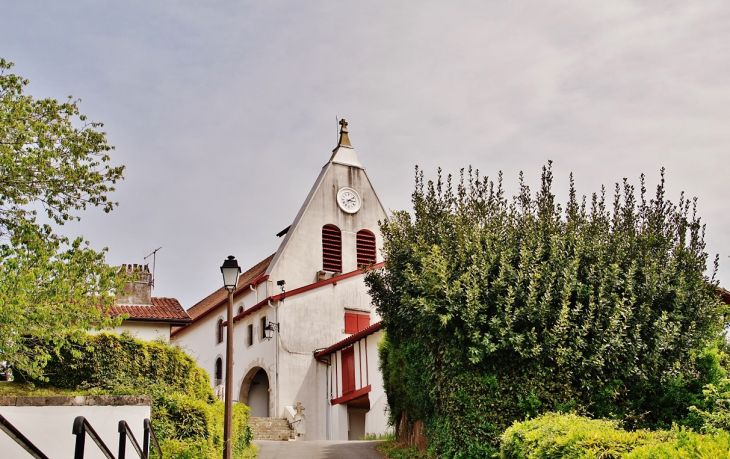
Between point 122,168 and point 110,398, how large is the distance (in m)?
3.79

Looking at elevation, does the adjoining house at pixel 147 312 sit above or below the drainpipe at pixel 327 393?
above

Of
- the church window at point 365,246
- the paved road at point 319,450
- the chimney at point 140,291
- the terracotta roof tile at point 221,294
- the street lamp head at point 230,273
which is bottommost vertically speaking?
the paved road at point 319,450

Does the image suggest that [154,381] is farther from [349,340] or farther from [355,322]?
[355,322]

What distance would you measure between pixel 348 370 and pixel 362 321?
378 cm

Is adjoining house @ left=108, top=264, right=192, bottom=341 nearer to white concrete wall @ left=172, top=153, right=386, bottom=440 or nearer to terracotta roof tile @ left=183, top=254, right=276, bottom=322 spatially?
white concrete wall @ left=172, top=153, right=386, bottom=440

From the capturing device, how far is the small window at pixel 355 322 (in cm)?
2717

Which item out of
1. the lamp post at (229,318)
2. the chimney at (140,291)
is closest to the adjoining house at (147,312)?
the chimney at (140,291)

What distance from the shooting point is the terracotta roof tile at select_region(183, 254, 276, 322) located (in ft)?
99.6

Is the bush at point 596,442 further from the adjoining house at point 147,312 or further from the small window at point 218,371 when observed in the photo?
the small window at point 218,371

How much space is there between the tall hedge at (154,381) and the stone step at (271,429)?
921cm

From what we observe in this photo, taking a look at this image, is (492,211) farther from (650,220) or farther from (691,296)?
(691,296)

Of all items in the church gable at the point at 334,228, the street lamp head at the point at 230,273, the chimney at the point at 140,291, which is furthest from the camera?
the church gable at the point at 334,228

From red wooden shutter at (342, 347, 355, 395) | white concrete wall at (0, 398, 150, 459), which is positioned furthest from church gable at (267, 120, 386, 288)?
white concrete wall at (0, 398, 150, 459)

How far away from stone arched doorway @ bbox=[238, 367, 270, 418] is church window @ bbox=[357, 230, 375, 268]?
5.99m
